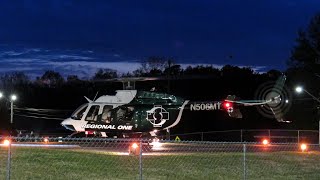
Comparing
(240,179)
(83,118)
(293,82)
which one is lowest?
(240,179)

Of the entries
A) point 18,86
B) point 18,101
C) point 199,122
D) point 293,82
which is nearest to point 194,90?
point 199,122

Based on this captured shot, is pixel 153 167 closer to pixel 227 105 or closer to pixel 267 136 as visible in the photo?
pixel 227 105

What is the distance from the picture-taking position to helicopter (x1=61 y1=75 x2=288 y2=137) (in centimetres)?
2902

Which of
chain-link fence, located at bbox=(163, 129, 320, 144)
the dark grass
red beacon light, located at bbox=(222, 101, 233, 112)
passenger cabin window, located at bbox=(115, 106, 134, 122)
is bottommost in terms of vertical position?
the dark grass

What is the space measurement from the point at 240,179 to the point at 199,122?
4913 cm

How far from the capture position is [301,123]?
A: 60.9m

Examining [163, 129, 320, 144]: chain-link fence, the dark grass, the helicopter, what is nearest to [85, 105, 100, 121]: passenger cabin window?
the helicopter

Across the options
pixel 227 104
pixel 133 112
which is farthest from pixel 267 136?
pixel 133 112

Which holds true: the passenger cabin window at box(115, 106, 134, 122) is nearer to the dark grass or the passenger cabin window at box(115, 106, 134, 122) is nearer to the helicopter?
the helicopter

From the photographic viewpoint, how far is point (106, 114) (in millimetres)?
29766

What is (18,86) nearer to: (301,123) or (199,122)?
(199,122)

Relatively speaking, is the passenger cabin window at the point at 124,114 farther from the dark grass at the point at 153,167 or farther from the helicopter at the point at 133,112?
the dark grass at the point at 153,167

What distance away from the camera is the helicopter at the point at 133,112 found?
29016mm

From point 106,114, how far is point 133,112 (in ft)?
5.02
